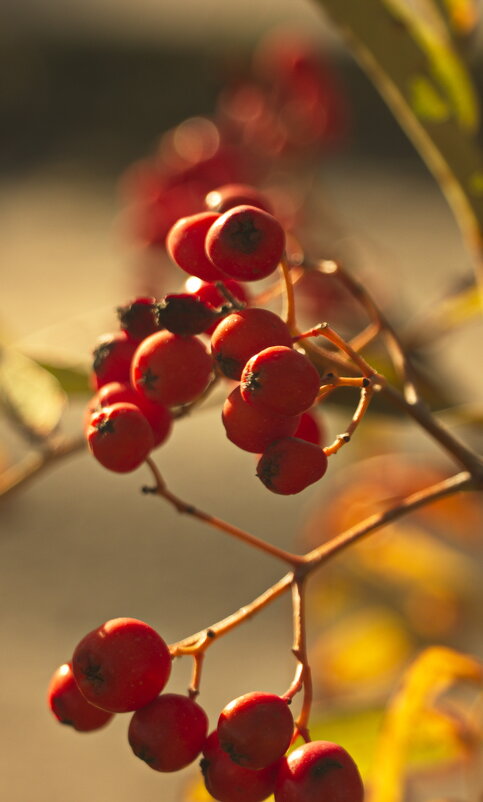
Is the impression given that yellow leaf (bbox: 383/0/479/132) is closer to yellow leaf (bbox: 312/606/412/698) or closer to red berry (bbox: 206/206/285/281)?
red berry (bbox: 206/206/285/281)

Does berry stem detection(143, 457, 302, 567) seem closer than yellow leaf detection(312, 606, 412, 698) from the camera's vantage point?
Yes

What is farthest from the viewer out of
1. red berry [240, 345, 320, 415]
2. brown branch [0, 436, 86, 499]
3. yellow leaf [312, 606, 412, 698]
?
yellow leaf [312, 606, 412, 698]

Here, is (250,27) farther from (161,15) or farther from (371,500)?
(371,500)

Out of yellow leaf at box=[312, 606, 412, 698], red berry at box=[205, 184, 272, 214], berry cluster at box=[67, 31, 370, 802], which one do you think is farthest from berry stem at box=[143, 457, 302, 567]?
yellow leaf at box=[312, 606, 412, 698]

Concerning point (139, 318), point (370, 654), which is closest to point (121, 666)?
point (139, 318)

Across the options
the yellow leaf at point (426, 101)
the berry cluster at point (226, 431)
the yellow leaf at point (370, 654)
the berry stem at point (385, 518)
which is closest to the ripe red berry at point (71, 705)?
the berry cluster at point (226, 431)

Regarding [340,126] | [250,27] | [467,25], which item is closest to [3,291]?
[250,27]
